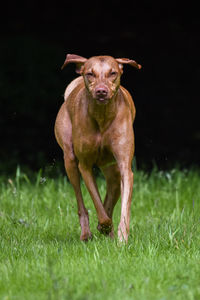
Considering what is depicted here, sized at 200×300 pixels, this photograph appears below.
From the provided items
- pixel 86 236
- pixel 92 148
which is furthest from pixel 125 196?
pixel 86 236

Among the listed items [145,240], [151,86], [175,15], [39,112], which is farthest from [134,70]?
[145,240]

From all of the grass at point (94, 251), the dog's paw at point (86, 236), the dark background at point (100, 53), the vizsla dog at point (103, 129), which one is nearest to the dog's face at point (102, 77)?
the vizsla dog at point (103, 129)

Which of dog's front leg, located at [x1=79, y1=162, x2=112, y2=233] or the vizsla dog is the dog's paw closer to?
the vizsla dog

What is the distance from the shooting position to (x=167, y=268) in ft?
15.1

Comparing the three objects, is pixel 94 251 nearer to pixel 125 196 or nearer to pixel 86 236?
pixel 125 196

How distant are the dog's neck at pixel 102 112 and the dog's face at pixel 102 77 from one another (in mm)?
133

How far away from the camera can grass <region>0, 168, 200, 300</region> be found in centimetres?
421

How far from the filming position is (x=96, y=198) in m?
6.03

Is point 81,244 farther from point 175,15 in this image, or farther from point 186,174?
point 175,15

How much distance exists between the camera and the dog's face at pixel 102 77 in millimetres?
5551

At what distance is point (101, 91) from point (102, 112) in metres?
0.42

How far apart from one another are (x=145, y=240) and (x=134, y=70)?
20.1ft

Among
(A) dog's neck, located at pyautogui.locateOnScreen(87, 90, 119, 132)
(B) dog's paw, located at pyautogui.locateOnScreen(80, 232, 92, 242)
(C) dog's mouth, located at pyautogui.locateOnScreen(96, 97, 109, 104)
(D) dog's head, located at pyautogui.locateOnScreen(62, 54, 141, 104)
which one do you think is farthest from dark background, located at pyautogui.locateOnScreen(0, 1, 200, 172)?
(C) dog's mouth, located at pyautogui.locateOnScreen(96, 97, 109, 104)

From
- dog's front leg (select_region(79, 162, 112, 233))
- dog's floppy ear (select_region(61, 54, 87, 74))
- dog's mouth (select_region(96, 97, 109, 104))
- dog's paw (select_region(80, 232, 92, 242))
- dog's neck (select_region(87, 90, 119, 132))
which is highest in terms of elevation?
dog's floppy ear (select_region(61, 54, 87, 74))
